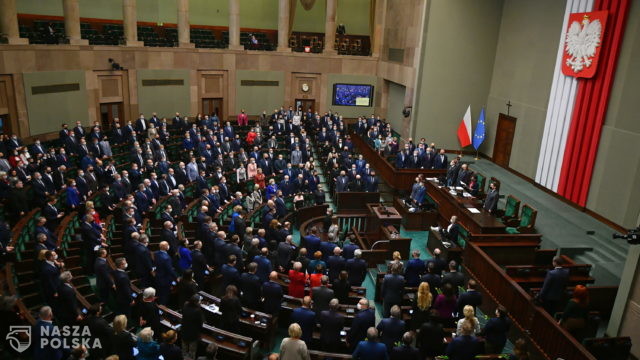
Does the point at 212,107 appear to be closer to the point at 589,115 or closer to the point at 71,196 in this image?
the point at 71,196

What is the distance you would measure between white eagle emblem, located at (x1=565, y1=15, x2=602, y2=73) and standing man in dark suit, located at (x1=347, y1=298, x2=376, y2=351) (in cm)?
1059

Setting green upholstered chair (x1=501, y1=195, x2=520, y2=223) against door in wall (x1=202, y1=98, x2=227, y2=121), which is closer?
green upholstered chair (x1=501, y1=195, x2=520, y2=223)

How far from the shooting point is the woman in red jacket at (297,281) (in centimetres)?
783

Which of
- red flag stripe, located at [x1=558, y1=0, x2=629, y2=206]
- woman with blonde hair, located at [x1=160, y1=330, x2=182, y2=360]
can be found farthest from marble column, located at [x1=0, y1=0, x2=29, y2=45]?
red flag stripe, located at [x1=558, y1=0, x2=629, y2=206]

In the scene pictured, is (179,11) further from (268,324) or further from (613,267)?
(613,267)

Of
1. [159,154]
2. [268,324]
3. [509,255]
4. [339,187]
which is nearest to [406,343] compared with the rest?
[268,324]

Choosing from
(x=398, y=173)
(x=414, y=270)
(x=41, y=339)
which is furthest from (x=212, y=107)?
(x=41, y=339)

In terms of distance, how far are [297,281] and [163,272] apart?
221 cm

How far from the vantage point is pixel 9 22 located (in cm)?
1557

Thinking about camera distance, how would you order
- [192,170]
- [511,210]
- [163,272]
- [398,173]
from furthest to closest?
[398,173] → [192,170] → [511,210] → [163,272]

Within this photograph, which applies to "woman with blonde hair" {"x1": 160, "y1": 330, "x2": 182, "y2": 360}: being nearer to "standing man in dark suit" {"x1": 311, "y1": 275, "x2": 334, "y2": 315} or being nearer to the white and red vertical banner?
"standing man in dark suit" {"x1": 311, "y1": 275, "x2": 334, "y2": 315}

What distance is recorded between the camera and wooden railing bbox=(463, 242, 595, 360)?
23.0ft

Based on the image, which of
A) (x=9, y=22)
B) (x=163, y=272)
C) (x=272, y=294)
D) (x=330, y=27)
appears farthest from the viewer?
(x=330, y=27)

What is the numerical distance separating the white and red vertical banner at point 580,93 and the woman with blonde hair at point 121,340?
12.3 meters
